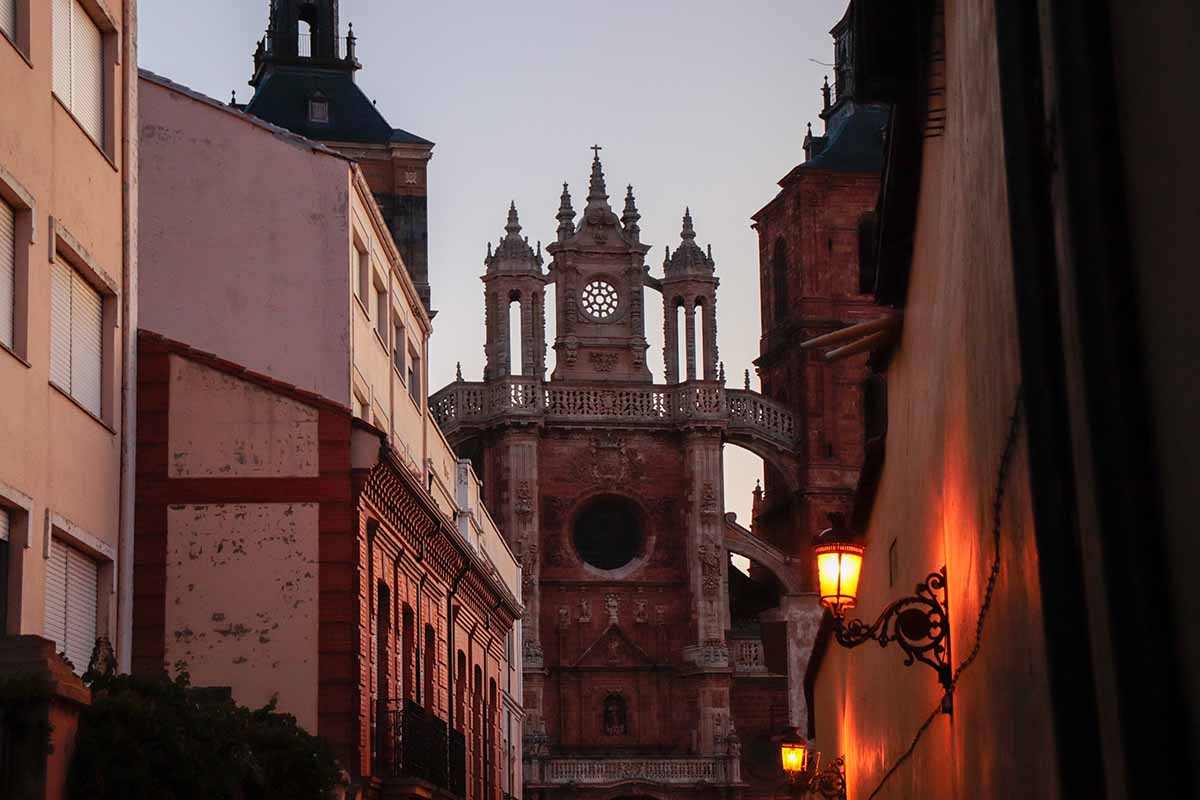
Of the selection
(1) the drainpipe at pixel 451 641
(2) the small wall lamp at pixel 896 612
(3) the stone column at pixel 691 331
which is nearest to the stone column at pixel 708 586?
(3) the stone column at pixel 691 331

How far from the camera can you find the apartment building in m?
14.8

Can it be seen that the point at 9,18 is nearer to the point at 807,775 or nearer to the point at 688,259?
the point at 807,775

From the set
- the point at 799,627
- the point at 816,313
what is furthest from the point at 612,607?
the point at 799,627

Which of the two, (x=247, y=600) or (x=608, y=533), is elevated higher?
(x=608, y=533)

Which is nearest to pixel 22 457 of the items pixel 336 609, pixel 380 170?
pixel 336 609

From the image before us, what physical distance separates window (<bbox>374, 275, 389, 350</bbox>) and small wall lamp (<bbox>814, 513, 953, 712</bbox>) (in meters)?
14.4

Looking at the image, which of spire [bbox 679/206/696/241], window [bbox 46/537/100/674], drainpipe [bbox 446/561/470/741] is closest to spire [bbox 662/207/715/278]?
spire [bbox 679/206/696/241]

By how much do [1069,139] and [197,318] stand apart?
21.3m

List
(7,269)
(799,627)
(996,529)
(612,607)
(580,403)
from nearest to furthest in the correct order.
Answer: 1. (996,529)
2. (7,269)
3. (799,627)
4. (612,607)
5. (580,403)

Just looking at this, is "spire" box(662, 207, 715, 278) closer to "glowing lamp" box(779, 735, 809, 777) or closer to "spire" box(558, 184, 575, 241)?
"spire" box(558, 184, 575, 241)

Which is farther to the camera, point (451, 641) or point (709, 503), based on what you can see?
point (709, 503)

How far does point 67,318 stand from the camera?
16.5m

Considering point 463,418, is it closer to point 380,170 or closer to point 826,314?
point 380,170

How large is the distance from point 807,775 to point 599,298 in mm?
39502
